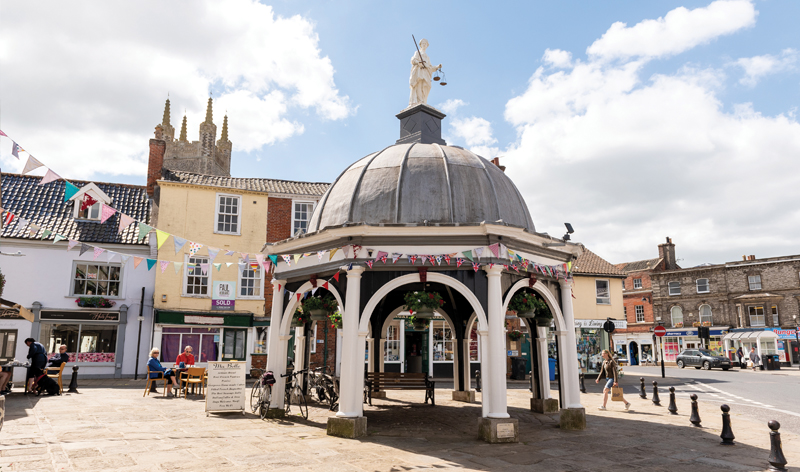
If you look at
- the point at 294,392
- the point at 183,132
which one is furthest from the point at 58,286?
the point at 183,132

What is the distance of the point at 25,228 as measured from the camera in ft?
73.1

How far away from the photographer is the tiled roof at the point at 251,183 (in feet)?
84.7

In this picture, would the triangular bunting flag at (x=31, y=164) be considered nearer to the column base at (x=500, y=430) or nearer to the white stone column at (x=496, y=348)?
the white stone column at (x=496, y=348)

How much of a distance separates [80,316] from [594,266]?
28850 mm

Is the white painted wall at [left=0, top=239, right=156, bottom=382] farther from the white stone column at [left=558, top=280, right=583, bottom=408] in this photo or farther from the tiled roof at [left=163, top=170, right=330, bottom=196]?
the white stone column at [left=558, top=280, right=583, bottom=408]

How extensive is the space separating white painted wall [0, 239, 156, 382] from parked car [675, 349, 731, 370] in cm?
3620

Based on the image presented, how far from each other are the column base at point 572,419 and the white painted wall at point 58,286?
19.0 metres

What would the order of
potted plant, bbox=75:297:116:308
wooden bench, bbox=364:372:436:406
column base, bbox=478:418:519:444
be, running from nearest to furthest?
column base, bbox=478:418:519:444, wooden bench, bbox=364:372:436:406, potted plant, bbox=75:297:116:308

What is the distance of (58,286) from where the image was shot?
2239 centimetres

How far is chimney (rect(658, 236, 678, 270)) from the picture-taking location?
50.4 metres

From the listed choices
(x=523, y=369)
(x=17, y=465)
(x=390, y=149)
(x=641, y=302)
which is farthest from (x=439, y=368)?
(x=641, y=302)

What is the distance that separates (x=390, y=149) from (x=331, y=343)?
14.9 meters

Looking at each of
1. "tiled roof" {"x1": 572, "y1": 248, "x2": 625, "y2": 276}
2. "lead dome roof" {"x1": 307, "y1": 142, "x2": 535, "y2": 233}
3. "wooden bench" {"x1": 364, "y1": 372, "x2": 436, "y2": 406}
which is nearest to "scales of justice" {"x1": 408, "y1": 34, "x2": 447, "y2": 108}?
"lead dome roof" {"x1": 307, "y1": 142, "x2": 535, "y2": 233}

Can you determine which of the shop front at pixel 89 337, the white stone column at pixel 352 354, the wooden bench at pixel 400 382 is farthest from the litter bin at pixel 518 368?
the shop front at pixel 89 337
